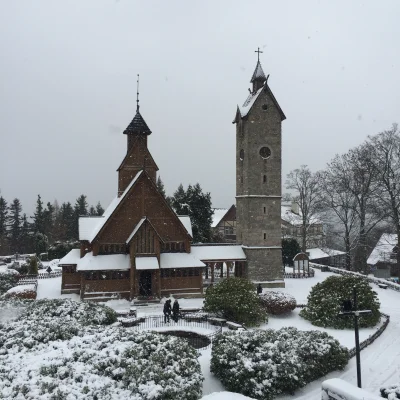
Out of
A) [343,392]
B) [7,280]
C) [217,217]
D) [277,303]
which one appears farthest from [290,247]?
[343,392]

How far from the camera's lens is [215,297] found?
21.2m

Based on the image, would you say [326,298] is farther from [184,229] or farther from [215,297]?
[184,229]

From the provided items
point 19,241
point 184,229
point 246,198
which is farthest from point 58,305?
point 19,241

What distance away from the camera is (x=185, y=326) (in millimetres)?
19578

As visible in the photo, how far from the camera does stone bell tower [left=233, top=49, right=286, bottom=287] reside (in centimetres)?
3177

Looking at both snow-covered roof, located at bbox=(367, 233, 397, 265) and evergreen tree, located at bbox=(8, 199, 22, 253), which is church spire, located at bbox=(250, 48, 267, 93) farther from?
evergreen tree, located at bbox=(8, 199, 22, 253)

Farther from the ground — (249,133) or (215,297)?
(249,133)

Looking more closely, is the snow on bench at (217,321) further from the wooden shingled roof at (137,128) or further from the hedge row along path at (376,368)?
the wooden shingled roof at (137,128)

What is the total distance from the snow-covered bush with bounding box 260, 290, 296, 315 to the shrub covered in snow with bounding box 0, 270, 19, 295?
19981mm

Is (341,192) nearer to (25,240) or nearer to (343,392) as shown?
(343,392)

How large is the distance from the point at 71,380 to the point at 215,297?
39.1 ft

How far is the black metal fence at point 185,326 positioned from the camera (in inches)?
711

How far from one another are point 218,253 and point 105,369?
21338 millimetres

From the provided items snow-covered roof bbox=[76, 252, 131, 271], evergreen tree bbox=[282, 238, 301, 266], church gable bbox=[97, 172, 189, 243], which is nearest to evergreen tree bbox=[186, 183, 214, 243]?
evergreen tree bbox=[282, 238, 301, 266]
